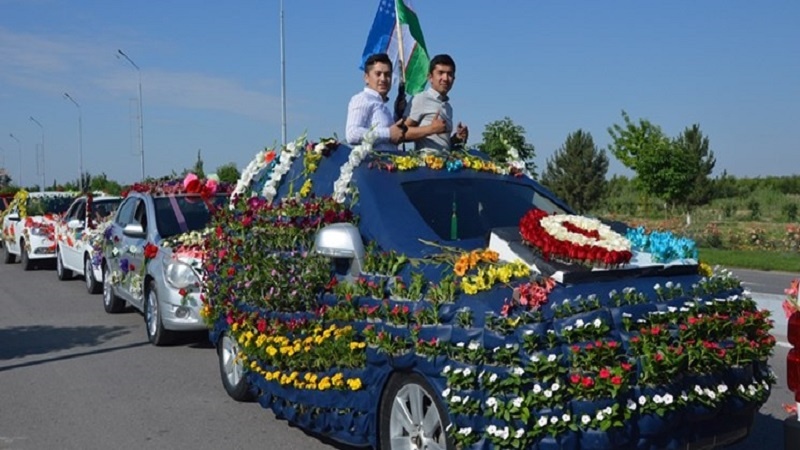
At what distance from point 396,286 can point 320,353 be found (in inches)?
34.2

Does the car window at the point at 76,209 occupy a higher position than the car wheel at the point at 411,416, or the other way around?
the car window at the point at 76,209

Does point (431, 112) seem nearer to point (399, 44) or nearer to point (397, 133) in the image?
point (397, 133)

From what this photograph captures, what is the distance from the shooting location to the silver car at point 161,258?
9375 millimetres

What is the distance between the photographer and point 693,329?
13.4 ft

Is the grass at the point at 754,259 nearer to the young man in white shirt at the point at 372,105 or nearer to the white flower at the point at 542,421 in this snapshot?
the young man in white shirt at the point at 372,105

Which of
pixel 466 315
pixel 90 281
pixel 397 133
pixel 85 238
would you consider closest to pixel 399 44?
pixel 397 133

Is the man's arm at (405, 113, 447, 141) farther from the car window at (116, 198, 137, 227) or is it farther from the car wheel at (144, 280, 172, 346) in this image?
the car window at (116, 198, 137, 227)

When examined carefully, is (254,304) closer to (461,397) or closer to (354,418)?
(354,418)

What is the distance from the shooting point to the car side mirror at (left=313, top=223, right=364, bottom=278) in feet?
16.2

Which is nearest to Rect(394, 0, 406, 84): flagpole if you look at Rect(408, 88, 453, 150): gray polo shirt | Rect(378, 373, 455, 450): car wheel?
Rect(408, 88, 453, 150): gray polo shirt

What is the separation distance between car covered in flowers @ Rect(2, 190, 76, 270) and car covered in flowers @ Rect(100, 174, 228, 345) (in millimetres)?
7550

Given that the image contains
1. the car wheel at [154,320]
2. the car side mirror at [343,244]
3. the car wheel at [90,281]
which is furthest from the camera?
the car wheel at [90,281]

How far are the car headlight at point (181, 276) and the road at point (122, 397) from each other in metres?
0.77

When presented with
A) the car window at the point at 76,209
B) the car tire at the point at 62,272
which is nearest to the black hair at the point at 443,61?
the car window at the point at 76,209
